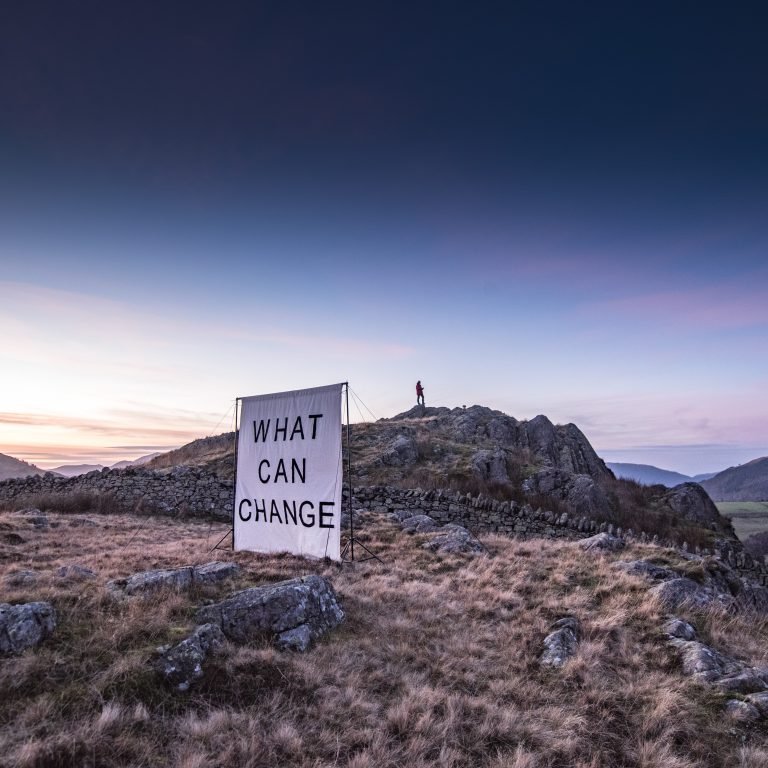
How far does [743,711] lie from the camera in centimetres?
542

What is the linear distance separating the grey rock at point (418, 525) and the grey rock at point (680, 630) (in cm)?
875

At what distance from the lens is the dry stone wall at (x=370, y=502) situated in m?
18.6

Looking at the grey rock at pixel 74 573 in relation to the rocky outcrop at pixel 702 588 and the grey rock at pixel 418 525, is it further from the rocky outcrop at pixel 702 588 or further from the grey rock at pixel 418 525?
the rocky outcrop at pixel 702 588

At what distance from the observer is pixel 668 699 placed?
568 cm

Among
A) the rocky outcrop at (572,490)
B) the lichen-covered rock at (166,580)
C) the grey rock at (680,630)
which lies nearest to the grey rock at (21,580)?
the lichen-covered rock at (166,580)

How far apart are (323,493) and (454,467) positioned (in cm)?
1413

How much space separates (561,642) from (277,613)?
4561 millimetres

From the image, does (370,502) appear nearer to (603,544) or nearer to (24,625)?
(603,544)

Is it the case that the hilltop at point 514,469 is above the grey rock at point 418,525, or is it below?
above

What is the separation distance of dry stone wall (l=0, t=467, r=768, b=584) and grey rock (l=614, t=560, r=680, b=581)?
5337mm

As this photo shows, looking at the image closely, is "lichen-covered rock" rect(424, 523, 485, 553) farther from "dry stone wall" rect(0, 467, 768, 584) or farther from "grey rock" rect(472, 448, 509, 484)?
"grey rock" rect(472, 448, 509, 484)

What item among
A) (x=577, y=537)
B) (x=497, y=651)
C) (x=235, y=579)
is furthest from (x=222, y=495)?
(x=497, y=651)

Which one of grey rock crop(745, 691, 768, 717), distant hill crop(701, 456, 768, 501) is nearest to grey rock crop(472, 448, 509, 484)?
grey rock crop(745, 691, 768, 717)

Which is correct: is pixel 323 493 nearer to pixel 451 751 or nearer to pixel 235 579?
pixel 235 579
